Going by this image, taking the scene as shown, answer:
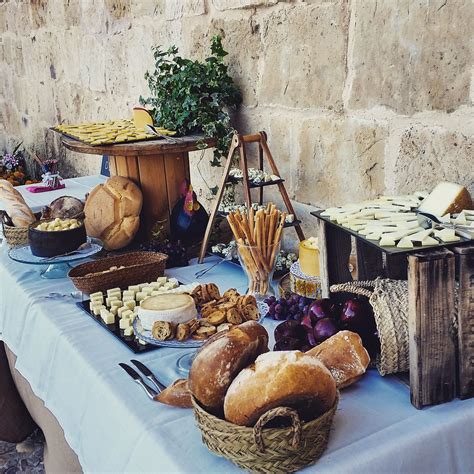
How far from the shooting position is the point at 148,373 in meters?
1.04

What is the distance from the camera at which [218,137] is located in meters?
1.76

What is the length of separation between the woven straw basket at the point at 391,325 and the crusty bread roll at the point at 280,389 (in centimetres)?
19

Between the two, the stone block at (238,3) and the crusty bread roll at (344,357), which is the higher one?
the stone block at (238,3)

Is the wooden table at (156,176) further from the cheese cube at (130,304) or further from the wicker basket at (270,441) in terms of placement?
the wicker basket at (270,441)

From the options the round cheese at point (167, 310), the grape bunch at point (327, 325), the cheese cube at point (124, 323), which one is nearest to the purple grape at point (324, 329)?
the grape bunch at point (327, 325)

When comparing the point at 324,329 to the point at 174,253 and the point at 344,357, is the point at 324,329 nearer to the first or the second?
the point at 344,357

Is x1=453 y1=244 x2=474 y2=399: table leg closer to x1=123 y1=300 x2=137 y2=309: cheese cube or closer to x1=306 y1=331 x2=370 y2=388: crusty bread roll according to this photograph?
x1=306 y1=331 x2=370 y2=388: crusty bread roll

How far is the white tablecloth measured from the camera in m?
0.82

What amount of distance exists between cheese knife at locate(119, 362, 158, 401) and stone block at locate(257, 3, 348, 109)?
0.86 meters

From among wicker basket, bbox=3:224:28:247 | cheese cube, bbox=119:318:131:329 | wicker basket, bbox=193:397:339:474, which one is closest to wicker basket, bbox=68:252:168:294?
A: cheese cube, bbox=119:318:131:329

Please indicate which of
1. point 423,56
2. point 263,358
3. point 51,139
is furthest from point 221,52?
point 51,139

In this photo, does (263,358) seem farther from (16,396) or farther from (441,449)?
(16,396)

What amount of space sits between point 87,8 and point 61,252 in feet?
5.86

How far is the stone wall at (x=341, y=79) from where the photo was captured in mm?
1247
